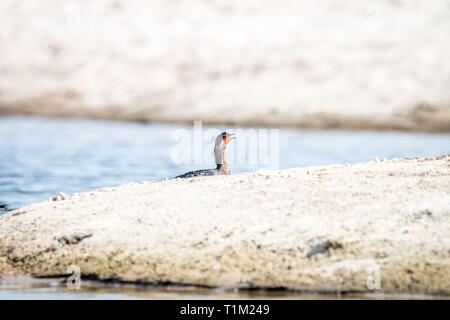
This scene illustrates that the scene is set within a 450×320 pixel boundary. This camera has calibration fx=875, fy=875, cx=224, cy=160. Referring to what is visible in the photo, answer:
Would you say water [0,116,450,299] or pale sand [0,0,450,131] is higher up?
pale sand [0,0,450,131]

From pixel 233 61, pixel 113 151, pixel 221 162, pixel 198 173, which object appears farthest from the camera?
pixel 233 61

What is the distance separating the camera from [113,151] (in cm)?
2003

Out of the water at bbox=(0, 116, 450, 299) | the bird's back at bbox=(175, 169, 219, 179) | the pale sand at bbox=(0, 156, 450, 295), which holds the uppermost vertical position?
the water at bbox=(0, 116, 450, 299)

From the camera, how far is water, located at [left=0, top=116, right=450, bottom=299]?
15008 mm

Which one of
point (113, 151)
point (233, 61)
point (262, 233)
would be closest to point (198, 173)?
point (262, 233)

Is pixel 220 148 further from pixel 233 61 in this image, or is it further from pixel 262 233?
pixel 233 61

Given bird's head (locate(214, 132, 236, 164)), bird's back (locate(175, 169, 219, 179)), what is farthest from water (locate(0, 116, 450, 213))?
bird's head (locate(214, 132, 236, 164))

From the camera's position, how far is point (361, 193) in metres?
7.80

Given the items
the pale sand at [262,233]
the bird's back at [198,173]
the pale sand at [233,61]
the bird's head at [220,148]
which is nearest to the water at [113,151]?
the pale sand at [233,61]

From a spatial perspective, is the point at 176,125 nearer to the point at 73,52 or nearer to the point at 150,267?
the point at 73,52

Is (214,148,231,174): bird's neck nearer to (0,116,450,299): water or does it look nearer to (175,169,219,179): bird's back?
(175,169,219,179): bird's back

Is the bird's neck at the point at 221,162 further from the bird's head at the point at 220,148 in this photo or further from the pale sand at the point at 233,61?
the pale sand at the point at 233,61

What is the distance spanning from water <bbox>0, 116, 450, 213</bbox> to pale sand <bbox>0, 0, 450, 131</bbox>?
0.53m

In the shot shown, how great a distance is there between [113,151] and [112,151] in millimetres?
41
